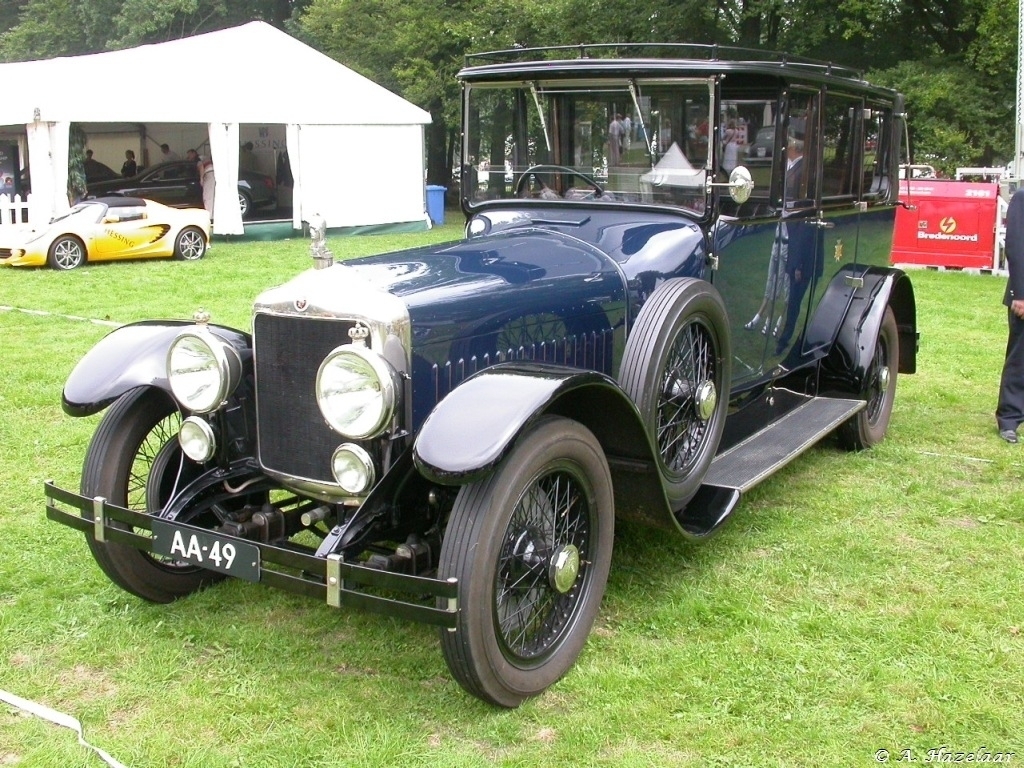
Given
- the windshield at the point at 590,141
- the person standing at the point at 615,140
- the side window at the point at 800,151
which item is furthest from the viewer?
the side window at the point at 800,151

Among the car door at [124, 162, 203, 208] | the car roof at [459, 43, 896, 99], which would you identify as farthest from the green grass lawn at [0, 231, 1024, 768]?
the car door at [124, 162, 203, 208]

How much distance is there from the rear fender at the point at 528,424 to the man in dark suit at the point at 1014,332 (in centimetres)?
335

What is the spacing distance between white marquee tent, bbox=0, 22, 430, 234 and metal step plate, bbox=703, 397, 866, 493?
45.0 ft

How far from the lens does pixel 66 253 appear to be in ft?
45.7

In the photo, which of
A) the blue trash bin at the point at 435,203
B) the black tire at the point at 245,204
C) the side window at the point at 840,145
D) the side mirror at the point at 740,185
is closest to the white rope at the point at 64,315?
the side window at the point at 840,145

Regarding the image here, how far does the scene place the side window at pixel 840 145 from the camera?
17.9 ft

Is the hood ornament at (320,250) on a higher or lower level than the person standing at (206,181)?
lower

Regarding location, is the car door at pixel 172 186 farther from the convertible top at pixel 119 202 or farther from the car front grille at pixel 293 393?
the car front grille at pixel 293 393

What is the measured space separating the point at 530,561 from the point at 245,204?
17.9m

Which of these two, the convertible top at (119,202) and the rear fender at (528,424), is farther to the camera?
the convertible top at (119,202)

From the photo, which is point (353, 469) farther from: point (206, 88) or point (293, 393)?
point (206, 88)

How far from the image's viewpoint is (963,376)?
316 inches

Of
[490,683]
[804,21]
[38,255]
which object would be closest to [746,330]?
[490,683]

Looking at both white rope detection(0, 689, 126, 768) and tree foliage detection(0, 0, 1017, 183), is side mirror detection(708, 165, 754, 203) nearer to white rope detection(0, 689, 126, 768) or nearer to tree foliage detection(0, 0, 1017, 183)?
white rope detection(0, 689, 126, 768)
